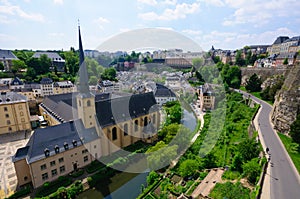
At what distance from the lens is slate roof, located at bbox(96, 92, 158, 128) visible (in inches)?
818

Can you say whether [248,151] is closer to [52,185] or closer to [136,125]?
[136,125]

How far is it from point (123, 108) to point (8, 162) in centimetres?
1456

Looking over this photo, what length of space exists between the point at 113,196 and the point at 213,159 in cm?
1089

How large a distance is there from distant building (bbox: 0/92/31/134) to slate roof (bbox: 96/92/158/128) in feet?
48.6

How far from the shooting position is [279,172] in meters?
14.0

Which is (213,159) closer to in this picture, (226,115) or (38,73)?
(226,115)

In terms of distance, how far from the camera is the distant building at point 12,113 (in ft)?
83.0

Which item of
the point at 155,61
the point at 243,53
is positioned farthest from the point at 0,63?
the point at 243,53

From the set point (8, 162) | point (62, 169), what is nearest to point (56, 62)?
point (8, 162)

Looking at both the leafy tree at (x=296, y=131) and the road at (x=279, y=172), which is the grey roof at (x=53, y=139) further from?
the leafy tree at (x=296, y=131)

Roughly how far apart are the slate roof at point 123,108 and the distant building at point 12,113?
48.6 feet

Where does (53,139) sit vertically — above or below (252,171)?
above

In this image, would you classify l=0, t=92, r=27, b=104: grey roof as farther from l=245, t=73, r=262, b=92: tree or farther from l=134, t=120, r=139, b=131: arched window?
l=245, t=73, r=262, b=92: tree

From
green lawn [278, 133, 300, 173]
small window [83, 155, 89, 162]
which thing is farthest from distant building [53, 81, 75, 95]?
green lawn [278, 133, 300, 173]
